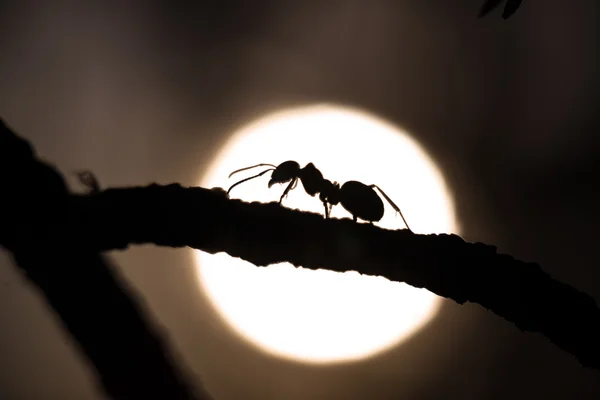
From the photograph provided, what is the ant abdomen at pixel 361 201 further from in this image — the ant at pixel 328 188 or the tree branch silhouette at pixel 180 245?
the tree branch silhouette at pixel 180 245

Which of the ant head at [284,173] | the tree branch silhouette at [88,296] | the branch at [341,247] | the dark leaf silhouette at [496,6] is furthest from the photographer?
the ant head at [284,173]

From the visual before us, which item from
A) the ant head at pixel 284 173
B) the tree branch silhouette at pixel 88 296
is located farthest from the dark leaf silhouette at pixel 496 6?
the ant head at pixel 284 173

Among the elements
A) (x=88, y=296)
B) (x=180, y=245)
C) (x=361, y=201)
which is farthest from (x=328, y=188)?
(x=88, y=296)

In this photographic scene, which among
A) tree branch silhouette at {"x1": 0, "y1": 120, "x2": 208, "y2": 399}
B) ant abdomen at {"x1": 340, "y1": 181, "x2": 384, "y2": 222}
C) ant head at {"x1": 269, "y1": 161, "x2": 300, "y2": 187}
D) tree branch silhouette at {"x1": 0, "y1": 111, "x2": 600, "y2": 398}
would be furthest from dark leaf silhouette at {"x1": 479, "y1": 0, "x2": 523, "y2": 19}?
ant head at {"x1": 269, "y1": 161, "x2": 300, "y2": 187}

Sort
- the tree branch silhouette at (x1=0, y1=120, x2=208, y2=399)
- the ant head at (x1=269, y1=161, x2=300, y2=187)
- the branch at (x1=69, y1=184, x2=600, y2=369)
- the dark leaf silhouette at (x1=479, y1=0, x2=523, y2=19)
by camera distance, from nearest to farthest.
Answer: the tree branch silhouette at (x1=0, y1=120, x2=208, y2=399) → the branch at (x1=69, y1=184, x2=600, y2=369) → the dark leaf silhouette at (x1=479, y1=0, x2=523, y2=19) → the ant head at (x1=269, y1=161, x2=300, y2=187)

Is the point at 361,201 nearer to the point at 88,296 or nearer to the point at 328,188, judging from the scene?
the point at 328,188

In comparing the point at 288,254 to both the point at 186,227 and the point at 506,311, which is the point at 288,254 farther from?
the point at 506,311

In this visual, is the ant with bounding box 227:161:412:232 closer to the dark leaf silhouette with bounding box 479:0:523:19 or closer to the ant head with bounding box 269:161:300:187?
the ant head with bounding box 269:161:300:187
